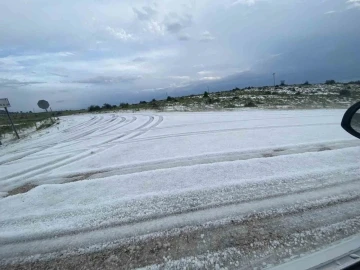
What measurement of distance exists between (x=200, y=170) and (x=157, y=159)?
134 centimetres

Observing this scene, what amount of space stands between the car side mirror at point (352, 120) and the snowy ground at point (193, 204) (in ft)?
3.30

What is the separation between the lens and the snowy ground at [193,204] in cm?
199

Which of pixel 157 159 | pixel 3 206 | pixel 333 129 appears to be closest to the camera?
pixel 3 206

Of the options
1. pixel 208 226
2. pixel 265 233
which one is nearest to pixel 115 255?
pixel 208 226

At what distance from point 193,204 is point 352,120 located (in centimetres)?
231

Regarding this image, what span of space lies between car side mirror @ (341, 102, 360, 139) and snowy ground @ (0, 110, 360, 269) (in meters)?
1.01

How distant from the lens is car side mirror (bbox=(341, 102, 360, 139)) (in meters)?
2.21

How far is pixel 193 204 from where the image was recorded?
2689 millimetres

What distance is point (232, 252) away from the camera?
74.2 inches

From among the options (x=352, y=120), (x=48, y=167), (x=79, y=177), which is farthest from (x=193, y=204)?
(x=48, y=167)

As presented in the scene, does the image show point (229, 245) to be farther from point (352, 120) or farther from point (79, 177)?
point (79, 177)

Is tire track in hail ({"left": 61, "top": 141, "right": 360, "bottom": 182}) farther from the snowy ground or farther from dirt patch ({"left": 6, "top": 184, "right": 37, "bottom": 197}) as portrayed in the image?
dirt patch ({"left": 6, "top": 184, "right": 37, "bottom": 197})

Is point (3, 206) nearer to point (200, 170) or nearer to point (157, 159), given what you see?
point (157, 159)

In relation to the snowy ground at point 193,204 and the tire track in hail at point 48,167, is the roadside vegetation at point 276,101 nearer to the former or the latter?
the snowy ground at point 193,204
